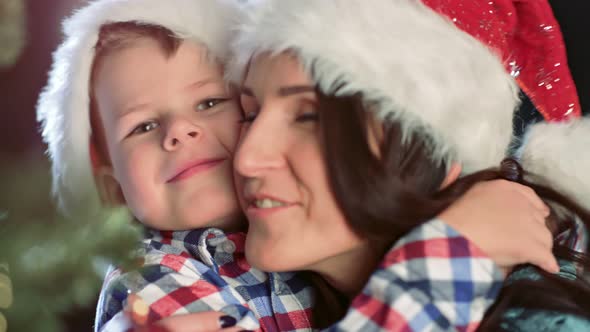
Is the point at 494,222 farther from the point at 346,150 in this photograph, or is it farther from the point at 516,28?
the point at 516,28

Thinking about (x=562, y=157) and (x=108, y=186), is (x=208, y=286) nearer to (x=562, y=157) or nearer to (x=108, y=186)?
(x=108, y=186)

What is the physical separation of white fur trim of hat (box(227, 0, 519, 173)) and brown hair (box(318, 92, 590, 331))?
23 mm

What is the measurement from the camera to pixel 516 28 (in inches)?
40.7

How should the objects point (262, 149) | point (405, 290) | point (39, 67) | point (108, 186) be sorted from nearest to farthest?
point (405, 290)
point (262, 149)
point (108, 186)
point (39, 67)

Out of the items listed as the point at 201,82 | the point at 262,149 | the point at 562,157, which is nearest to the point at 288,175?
the point at 262,149

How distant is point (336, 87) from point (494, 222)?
0.29 m

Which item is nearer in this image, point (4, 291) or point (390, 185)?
point (4, 291)

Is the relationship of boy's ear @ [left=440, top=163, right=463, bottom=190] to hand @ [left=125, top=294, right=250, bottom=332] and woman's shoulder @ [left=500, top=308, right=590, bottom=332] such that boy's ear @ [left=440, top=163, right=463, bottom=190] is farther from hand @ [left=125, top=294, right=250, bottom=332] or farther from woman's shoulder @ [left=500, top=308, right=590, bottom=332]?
hand @ [left=125, top=294, right=250, bottom=332]

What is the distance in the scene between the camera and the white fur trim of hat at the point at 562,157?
1008 mm

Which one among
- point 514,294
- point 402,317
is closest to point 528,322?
point 514,294

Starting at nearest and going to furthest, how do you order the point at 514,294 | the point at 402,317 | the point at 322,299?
the point at 402,317 → the point at 514,294 → the point at 322,299

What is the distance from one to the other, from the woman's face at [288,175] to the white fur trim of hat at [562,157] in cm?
41

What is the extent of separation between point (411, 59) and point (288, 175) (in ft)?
0.77

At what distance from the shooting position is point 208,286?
92cm
